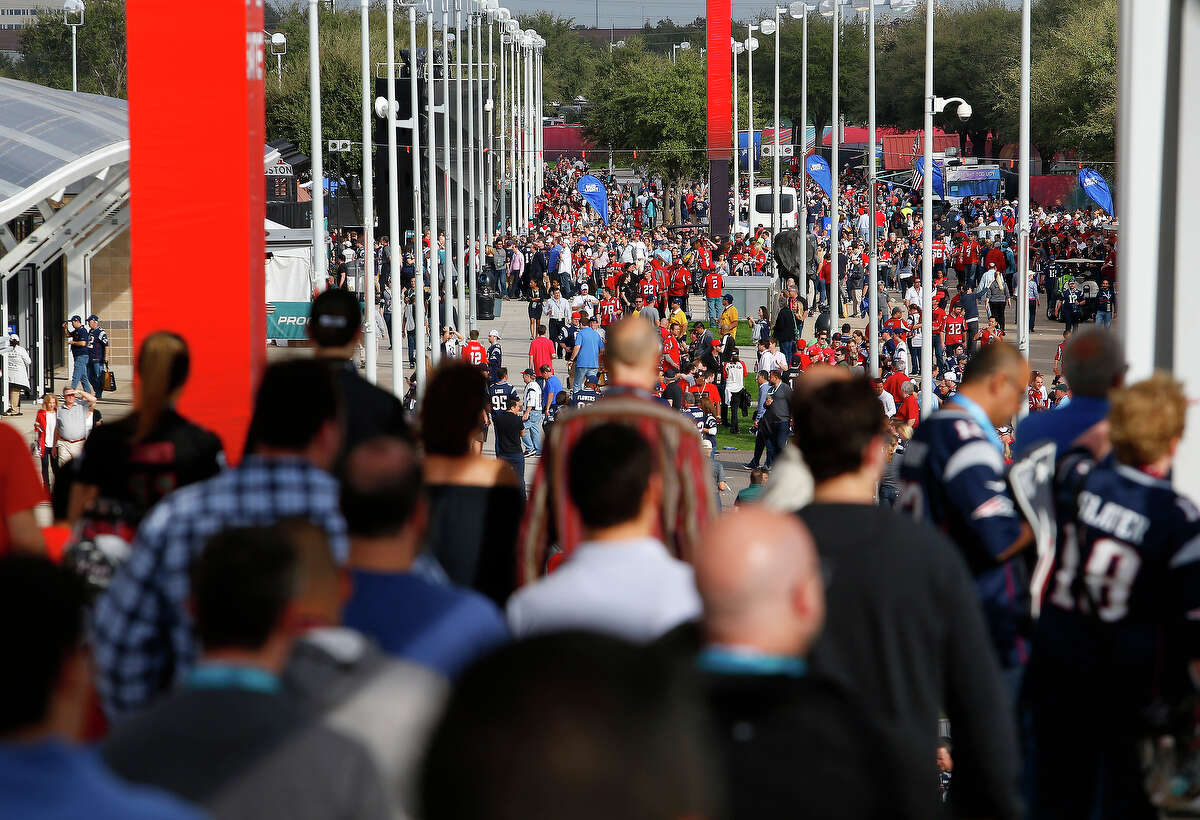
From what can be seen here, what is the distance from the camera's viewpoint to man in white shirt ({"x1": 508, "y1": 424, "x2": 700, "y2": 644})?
12.8 feet

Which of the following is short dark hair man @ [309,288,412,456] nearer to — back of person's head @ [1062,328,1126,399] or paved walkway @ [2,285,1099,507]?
back of person's head @ [1062,328,1126,399]

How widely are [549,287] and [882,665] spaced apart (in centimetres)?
4096

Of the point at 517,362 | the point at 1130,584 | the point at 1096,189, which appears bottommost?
the point at 517,362

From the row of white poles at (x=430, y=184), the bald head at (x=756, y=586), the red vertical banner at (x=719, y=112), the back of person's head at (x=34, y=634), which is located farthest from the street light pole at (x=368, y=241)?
the red vertical banner at (x=719, y=112)

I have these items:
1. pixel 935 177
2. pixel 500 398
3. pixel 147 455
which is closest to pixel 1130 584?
pixel 147 455

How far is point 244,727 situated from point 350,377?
312cm

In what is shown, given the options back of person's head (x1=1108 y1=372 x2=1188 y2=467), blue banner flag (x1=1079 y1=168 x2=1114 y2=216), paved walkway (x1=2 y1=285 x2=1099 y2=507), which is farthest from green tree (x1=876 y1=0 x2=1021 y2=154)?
back of person's head (x1=1108 y1=372 x2=1188 y2=467)

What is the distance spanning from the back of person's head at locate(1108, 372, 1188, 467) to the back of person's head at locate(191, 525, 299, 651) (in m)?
2.74

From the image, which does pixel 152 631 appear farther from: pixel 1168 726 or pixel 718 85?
pixel 718 85

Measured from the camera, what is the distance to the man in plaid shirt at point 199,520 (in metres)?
3.89

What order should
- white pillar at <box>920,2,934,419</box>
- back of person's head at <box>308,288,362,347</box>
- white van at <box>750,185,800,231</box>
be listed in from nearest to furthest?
back of person's head at <box>308,288,362,347</box> < white pillar at <box>920,2,934,419</box> < white van at <box>750,185,800,231</box>

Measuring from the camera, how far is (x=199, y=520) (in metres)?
4.00

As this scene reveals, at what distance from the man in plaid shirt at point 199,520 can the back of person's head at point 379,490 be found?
0.14m

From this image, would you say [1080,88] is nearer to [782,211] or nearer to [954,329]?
[782,211]
